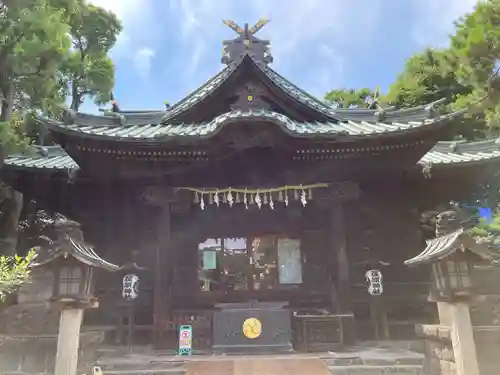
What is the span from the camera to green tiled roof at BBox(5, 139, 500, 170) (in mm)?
10633

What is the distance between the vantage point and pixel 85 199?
11.5 metres

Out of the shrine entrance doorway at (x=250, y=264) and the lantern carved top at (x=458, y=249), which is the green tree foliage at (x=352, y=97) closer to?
the shrine entrance doorway at (x=250, y=264)

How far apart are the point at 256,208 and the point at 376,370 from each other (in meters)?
5.10

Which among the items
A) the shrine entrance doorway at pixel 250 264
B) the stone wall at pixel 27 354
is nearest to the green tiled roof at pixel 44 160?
the shrine entrance doorway at pixel 250 264

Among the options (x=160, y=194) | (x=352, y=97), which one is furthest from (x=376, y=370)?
(x=352, y=97)

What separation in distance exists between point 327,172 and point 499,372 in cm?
583

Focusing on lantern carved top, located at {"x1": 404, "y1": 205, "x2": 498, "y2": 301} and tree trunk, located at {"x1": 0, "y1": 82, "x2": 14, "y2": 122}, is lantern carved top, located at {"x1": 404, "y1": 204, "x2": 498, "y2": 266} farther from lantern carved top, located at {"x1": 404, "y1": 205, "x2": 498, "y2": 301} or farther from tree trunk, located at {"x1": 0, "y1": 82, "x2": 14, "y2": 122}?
tree trunk, located at {"x1": 0, "y1": 82, "x2": 14, "y2": 122}

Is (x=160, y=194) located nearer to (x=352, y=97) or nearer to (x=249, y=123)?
(x=249, y=123)

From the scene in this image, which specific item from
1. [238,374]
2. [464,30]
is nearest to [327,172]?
[238,374]

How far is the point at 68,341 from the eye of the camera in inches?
242

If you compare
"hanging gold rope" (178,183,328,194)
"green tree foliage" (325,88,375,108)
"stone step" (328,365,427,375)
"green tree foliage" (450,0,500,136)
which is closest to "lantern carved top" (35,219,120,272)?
"hanging gold rope" (178,183,328,194)

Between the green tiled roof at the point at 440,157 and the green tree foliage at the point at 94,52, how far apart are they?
1003 cm

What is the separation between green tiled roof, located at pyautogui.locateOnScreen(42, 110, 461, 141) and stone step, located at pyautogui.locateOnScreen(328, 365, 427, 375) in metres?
5.05

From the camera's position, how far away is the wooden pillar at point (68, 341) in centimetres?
602
